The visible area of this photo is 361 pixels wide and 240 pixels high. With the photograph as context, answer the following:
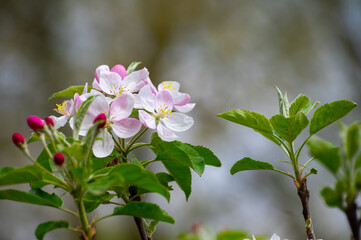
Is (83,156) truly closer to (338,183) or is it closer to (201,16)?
(338,183)

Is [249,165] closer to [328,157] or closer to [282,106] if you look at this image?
[282,106]

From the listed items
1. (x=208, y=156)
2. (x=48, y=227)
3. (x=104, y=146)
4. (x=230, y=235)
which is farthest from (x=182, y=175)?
(x=230, y=235)

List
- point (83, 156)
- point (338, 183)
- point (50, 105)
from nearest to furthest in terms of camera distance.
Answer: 1. point (338, 183)
2. point (83, 156)
3. point (50, 105)

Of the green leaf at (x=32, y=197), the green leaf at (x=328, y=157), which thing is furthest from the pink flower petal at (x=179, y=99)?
the green leaf at (x=328, y=157)

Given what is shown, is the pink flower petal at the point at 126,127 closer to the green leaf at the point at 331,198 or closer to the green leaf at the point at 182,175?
the green leaf at the point at 182,175

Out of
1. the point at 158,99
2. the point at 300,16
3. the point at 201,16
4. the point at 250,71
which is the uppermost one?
the point at 201,16

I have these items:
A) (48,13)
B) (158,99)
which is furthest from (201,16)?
(158,99)

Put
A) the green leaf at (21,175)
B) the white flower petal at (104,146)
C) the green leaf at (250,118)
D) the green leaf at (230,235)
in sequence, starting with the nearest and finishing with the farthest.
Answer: the green leaf at (230,235), the green leaf at (21,175), the white flower petal at (104,146), the green leaf at (250,118)

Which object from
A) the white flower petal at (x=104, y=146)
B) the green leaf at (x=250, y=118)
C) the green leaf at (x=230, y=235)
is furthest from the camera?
the green leaf at (x=250, y=118)

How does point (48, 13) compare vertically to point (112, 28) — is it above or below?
above
